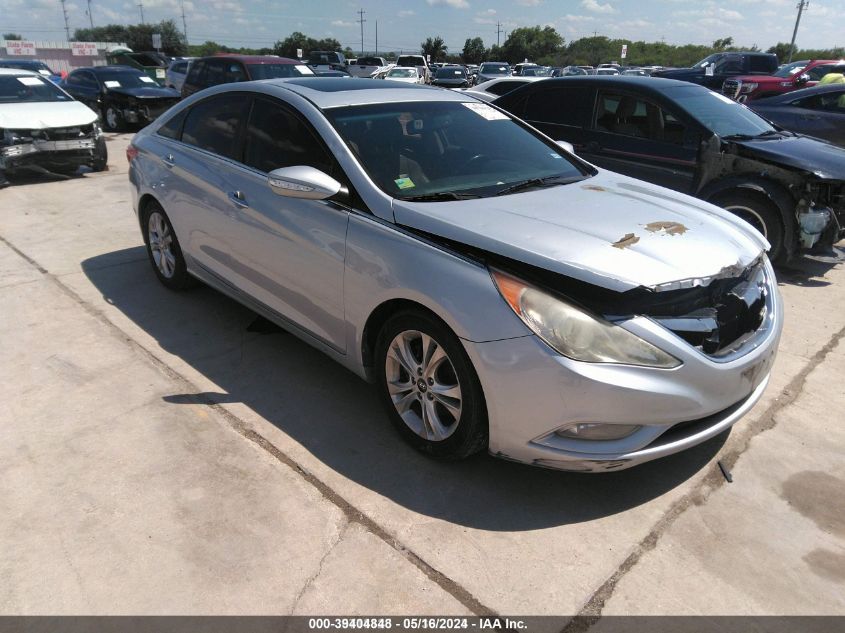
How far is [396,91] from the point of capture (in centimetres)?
398

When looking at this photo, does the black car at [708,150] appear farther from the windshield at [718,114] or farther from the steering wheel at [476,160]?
the steering wheel at [476,160]

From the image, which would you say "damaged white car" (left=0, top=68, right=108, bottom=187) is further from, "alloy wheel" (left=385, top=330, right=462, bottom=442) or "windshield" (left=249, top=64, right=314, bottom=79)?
"alloy wheel" (left=385, top=330, right=462, bottom=442)

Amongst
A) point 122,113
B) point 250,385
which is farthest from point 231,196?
point 122,113

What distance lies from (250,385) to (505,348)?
187 centimetres

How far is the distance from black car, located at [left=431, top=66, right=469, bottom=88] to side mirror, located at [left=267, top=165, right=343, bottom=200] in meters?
25.0

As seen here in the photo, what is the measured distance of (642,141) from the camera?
20.8 ft

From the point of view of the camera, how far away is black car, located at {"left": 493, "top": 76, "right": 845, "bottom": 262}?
5.71 m

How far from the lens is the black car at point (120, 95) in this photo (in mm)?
14141

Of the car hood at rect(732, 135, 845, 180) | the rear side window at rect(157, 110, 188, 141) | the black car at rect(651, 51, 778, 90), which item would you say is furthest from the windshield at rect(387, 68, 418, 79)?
the rear side window at rect(157, 110, 188, 141)

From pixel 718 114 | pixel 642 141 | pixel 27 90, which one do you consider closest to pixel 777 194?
pixel 718 114

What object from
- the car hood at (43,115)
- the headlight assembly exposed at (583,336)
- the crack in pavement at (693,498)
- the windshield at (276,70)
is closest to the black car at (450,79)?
the windshield at (276,70)

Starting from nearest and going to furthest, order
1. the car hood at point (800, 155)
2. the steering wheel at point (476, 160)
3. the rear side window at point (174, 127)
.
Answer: the steering wheel at point (476, 160) → the rear side window at point (174, 127) → the car hood at point (800, 155)

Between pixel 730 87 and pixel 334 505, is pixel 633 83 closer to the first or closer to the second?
pixel 334 505

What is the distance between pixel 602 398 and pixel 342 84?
2.67 m
